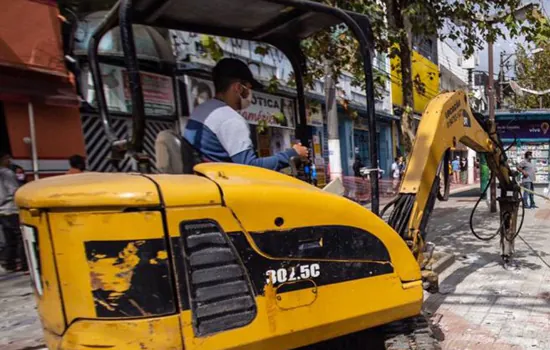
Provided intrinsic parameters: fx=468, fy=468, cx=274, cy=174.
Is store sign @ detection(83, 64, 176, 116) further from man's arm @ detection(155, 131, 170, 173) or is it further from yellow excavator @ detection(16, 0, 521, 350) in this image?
yellow excavator @ detection(16, 0, 521, 350)

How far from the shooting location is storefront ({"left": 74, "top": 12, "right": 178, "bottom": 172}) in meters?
8.05

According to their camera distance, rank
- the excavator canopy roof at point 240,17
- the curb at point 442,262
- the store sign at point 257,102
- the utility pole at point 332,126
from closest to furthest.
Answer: the excavator canopy roof at point 240,17 → the curb at point 442,262 → the store sign at point 257,102 → the utility pole at point 332,126

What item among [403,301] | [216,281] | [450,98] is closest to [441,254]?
[450,98]

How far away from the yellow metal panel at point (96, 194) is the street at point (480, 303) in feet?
10.2

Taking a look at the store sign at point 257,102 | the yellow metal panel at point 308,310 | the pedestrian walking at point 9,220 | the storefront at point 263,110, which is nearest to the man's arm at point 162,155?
the yellow metal panel at point 308,310

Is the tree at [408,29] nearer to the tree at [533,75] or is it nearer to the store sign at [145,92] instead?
the store sign at [145,92]

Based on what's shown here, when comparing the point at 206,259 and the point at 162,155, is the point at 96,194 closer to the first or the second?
the point at 206,259

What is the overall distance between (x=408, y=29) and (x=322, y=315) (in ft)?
18.0

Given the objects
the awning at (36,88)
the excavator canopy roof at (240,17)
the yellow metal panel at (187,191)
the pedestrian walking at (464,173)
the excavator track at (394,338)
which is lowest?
the pedestrian walking at (464,173)

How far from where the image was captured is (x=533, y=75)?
971 inches

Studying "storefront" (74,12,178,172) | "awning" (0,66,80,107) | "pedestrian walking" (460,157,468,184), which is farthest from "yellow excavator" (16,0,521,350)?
"pedestrian walking" (460,157,468,184)

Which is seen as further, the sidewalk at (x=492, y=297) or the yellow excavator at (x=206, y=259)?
the sidewalk at (x=492, y=297)

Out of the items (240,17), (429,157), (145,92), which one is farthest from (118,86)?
(429,157)

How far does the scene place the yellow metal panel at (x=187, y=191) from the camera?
1769mm
